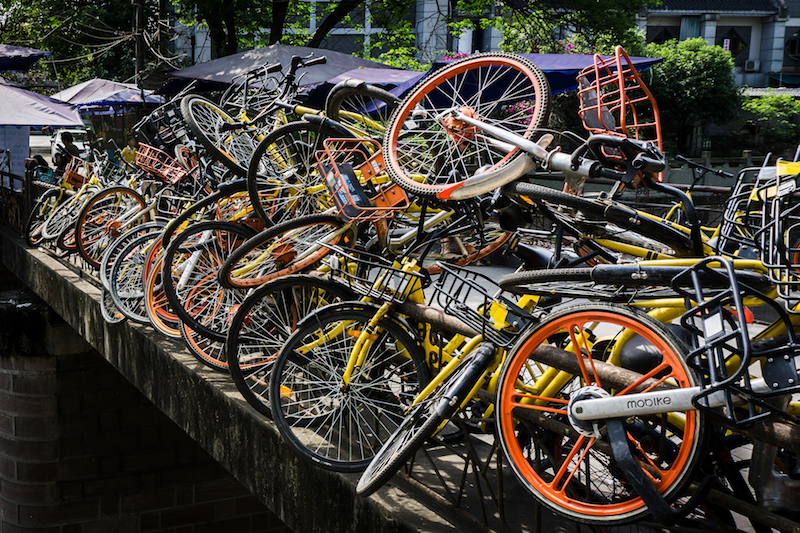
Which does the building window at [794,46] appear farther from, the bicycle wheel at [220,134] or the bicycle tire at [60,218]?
the bicycle wheel at [220,134]

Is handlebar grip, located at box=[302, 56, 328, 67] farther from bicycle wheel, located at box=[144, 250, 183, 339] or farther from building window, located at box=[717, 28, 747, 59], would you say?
building window, located at box=[717, 28, 747, 59]

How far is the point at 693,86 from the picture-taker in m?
29.0

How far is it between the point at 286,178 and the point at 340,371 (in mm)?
1537

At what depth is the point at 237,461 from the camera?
4570mm

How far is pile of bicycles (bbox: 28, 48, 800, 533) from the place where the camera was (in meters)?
2.31

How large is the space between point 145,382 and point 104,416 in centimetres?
540

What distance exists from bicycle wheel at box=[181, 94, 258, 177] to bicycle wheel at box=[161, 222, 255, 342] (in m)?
0.41

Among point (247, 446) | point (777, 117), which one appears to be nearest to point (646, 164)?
point (247, 446)

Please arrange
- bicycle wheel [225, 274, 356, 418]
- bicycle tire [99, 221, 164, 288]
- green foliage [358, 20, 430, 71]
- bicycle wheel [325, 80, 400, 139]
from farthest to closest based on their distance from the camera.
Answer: green foliage [358, 20, 430, 71]
bicycle tire [99, 221, 164, 288]
bicycle wheel [325, 80, 400, 139]
bicycle wheel [225, 274, 356, 418]

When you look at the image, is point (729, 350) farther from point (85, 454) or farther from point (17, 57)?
point (17, 57)

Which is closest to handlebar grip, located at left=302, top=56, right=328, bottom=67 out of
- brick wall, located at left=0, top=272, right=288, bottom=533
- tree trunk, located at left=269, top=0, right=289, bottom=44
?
brick wall, located at left=0, top=272, right=288, bottom=533

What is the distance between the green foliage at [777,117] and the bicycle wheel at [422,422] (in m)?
30.9

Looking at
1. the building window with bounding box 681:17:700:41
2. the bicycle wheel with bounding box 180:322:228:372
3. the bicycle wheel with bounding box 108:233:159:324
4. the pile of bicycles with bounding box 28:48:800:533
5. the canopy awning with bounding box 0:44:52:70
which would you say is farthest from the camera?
the building window with bounding box 681:17:700:41

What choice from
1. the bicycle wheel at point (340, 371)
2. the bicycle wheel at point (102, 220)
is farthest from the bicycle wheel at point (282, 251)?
the bicycle wheel at point (102, 220)
